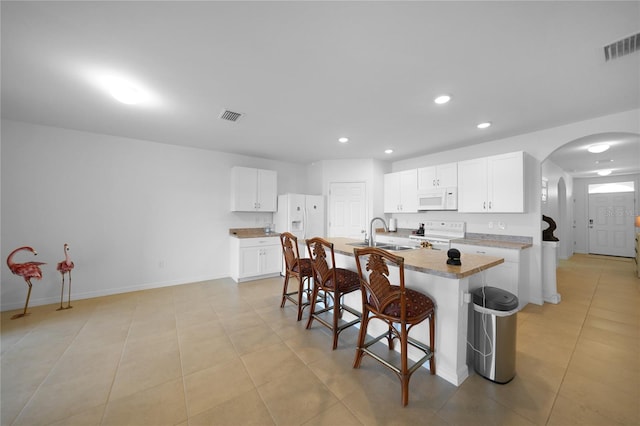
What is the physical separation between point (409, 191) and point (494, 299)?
3.25 meters

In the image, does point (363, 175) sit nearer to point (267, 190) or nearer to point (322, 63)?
point (267, 190)

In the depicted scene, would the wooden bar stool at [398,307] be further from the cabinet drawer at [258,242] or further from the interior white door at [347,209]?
the interior white door at [347,209]

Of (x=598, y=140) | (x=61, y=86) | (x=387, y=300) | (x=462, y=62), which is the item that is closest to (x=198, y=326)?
(x=387, y=300)

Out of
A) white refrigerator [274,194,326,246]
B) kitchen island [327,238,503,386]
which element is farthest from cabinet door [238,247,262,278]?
kitchen island [327,238,503,386]

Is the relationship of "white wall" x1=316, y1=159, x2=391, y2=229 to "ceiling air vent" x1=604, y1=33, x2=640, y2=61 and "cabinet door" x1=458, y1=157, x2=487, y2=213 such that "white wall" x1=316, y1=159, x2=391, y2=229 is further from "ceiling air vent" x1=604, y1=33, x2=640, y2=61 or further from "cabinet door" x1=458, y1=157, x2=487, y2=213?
"ceiling air vent" x1=604, y1=33, x2=640, y2=61

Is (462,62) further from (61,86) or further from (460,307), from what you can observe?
(61,86)

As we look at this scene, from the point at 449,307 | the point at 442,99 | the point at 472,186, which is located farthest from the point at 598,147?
the point at 449,307

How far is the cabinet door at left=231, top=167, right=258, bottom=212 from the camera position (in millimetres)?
4707

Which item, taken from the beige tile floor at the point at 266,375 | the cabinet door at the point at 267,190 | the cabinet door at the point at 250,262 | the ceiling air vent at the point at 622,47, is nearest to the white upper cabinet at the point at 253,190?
the cabinet door at the point at 267,190

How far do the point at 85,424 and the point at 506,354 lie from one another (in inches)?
117

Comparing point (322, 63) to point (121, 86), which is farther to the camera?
point (121, 86)

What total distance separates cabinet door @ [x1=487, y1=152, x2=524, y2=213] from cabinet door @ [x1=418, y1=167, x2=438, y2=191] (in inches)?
35.2

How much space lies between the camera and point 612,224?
Result: 22.3 feet

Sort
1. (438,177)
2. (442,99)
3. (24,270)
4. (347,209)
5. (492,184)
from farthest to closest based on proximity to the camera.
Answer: (347,209) < (438,177) < (492,184) < (24,270) < (442,99)
